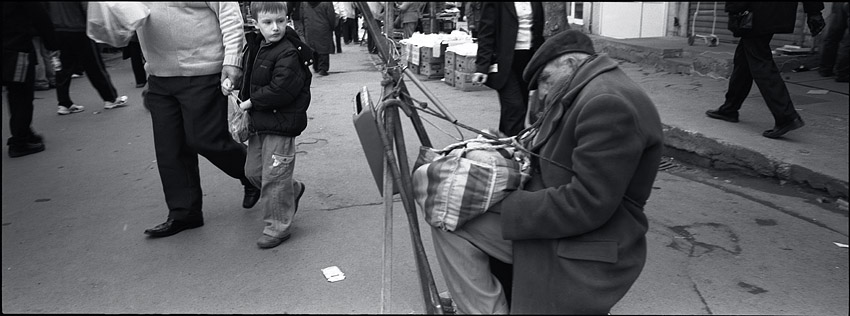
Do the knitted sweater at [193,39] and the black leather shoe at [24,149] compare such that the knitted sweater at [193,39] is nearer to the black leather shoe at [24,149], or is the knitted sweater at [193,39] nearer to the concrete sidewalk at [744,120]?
the black leather shoe at [24,149]

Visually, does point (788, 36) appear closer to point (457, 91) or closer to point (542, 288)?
point (457, 91)

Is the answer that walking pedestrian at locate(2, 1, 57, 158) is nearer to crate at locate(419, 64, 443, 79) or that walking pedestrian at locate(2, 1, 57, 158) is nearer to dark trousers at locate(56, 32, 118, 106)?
dark trousers at locate(56, 32, 118, 106)

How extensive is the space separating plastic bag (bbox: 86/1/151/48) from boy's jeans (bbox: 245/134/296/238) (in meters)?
1.90

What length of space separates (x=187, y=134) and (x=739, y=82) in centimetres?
404

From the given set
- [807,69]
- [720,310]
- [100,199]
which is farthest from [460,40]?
[720,310]

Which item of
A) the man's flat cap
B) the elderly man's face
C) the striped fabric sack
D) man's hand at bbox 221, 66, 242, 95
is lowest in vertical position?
the striped fabric sack

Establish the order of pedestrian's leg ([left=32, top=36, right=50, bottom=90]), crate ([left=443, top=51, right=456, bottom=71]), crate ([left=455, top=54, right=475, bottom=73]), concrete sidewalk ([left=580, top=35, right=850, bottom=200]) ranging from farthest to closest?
1. crate ([left=443, top=51, right=456, bottom=71])
2. crate ([left=455, top=54, right=475, bottom=73])
3. concrete sidewalk ([left=580, top=35, right=850, bottom=200])
4. pedestrian's leg ([left=32, top=36, right=50, bottom=90])

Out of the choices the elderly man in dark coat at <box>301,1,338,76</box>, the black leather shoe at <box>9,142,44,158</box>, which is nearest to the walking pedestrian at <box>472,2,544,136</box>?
the black leather shoe at <box>9,142,44,158</box>

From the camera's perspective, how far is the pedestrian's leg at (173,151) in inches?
116

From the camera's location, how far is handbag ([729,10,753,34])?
465 cm

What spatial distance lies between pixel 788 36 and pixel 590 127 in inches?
300

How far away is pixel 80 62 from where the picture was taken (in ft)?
4.79

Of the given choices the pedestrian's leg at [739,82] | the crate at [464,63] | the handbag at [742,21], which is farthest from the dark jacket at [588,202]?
the crate at [464,63]

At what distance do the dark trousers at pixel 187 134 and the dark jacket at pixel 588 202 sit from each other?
5.15 ft
